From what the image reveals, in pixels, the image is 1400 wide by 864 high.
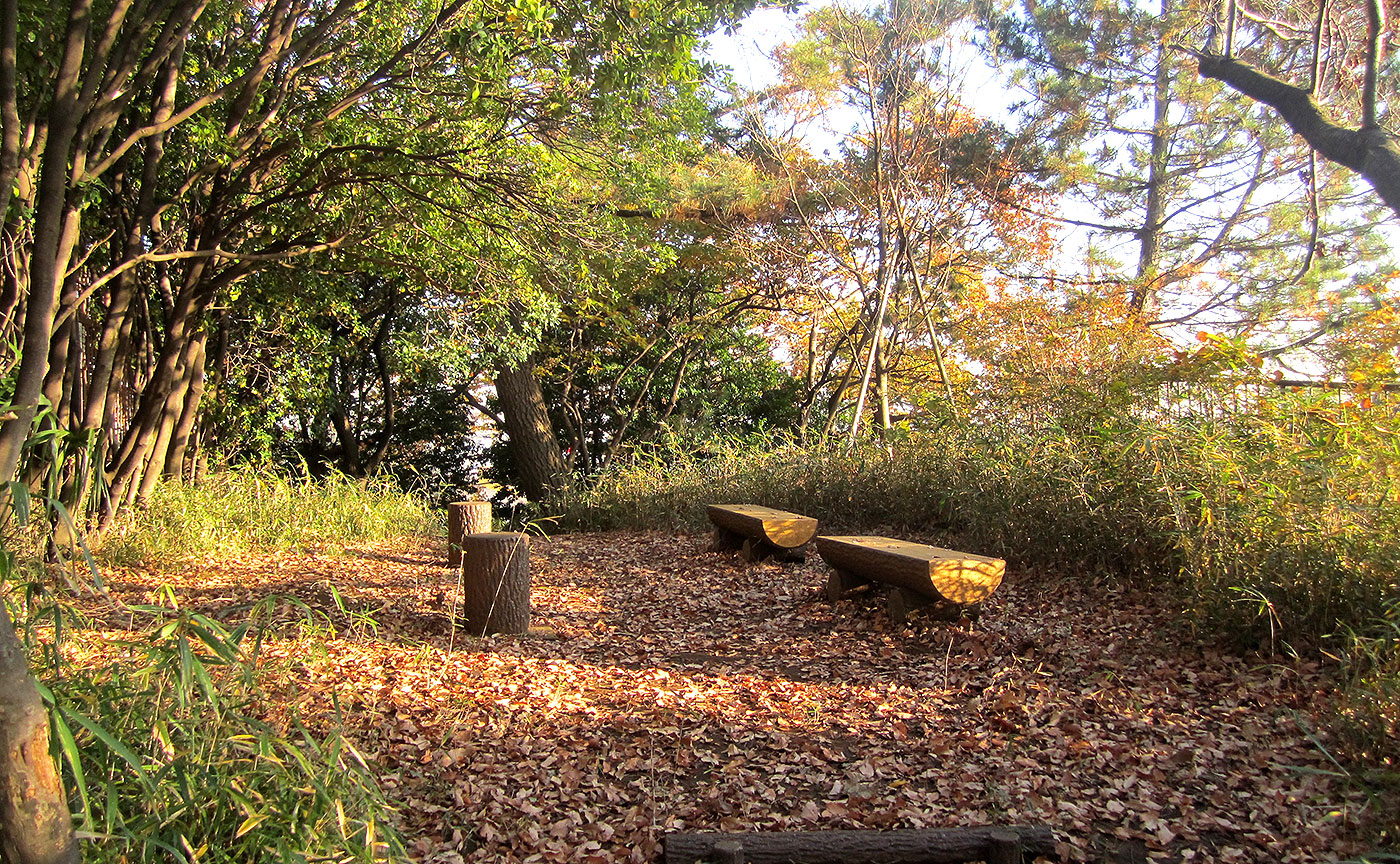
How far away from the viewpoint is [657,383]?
13023 mm

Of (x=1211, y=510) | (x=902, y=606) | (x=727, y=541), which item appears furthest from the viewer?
(x=727, y=541)

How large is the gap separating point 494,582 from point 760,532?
7.49 feet

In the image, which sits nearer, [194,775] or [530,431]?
[194,775]

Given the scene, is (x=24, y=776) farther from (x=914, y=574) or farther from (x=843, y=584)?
(x=843, y=584)

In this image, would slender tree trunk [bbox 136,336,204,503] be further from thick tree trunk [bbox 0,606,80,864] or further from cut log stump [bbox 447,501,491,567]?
thick tree trunk [bbox 0,606,80,864]

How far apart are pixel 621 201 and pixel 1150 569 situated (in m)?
7.42

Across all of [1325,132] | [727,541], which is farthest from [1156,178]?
[727,541]

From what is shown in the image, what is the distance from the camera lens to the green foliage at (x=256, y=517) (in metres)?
5.88

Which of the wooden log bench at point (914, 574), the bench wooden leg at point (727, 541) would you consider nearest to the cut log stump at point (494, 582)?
the wooden log bench at point (914, 574)

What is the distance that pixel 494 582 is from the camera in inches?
183

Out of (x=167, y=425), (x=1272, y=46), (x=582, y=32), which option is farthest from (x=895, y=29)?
(x=167, y=425)

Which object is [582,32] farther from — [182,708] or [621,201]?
[621,201]

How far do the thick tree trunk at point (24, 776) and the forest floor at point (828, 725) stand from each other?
87 centimetres

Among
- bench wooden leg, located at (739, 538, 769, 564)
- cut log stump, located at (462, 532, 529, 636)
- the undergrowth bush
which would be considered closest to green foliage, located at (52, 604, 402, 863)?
the undergrowth bush
